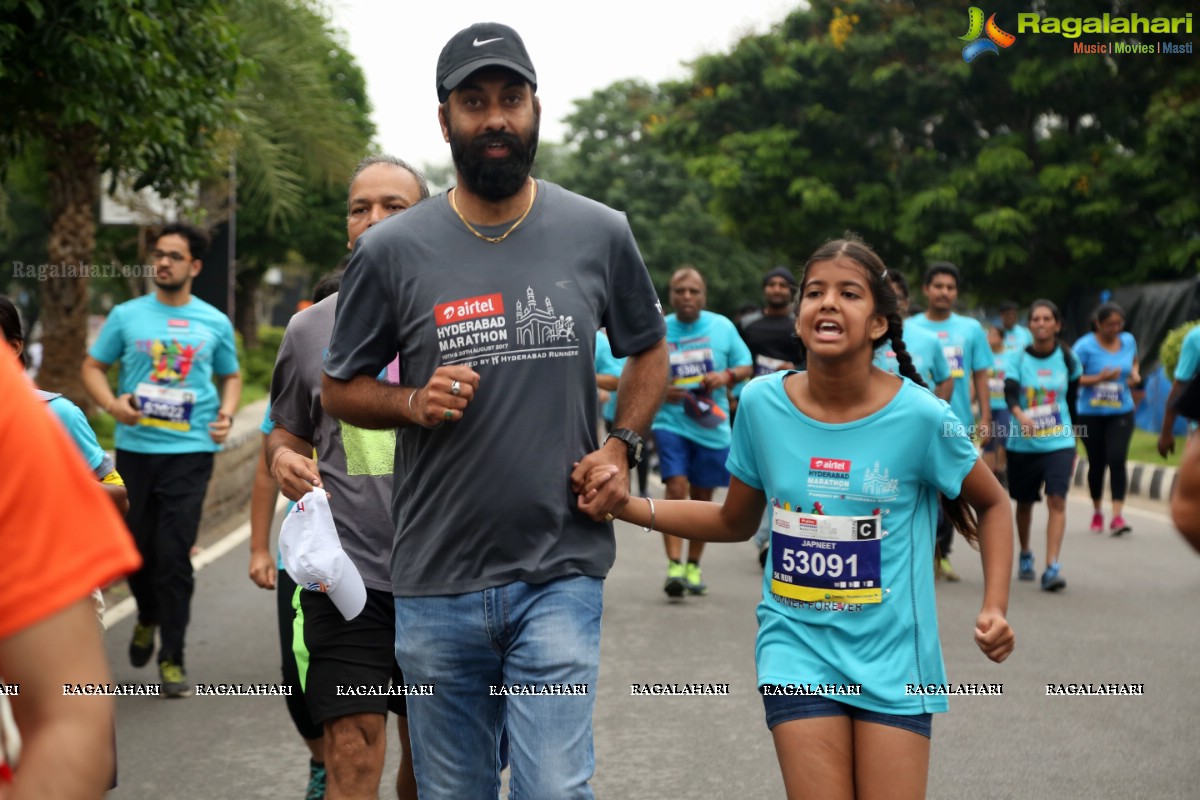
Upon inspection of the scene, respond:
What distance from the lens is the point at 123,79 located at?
959cm

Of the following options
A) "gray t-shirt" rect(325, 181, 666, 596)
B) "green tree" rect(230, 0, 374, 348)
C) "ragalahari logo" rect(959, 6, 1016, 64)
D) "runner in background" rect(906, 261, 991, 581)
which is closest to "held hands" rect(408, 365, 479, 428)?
"gray t-shirt" rect(325, 181, 666, 596)

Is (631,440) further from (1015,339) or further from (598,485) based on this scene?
(1015,339)

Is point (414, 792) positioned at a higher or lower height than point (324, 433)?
lower

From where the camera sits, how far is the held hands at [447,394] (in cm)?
317

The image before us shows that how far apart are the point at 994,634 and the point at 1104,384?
992 cm

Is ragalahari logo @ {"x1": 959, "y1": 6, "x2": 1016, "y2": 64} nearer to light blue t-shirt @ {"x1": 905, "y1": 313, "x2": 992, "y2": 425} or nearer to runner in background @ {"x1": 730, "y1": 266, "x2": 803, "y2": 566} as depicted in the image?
runner in background @ {"x1": 730, "y1": 266, "x2": 803, "y2": 566}

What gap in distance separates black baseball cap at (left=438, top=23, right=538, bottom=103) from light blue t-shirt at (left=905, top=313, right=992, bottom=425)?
7325mm

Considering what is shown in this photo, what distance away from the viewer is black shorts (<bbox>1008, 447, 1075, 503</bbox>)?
10.6m

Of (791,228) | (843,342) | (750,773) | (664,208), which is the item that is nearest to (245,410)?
(791,228)

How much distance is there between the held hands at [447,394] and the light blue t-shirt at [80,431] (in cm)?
148

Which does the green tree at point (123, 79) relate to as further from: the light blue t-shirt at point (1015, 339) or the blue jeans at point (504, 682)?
the light blue t-shirt at point (1015, 339)

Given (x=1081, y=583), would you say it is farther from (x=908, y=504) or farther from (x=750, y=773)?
(x=908, y=504)

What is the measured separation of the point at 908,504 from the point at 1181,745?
3105mm

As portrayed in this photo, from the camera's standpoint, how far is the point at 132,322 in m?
7.68
